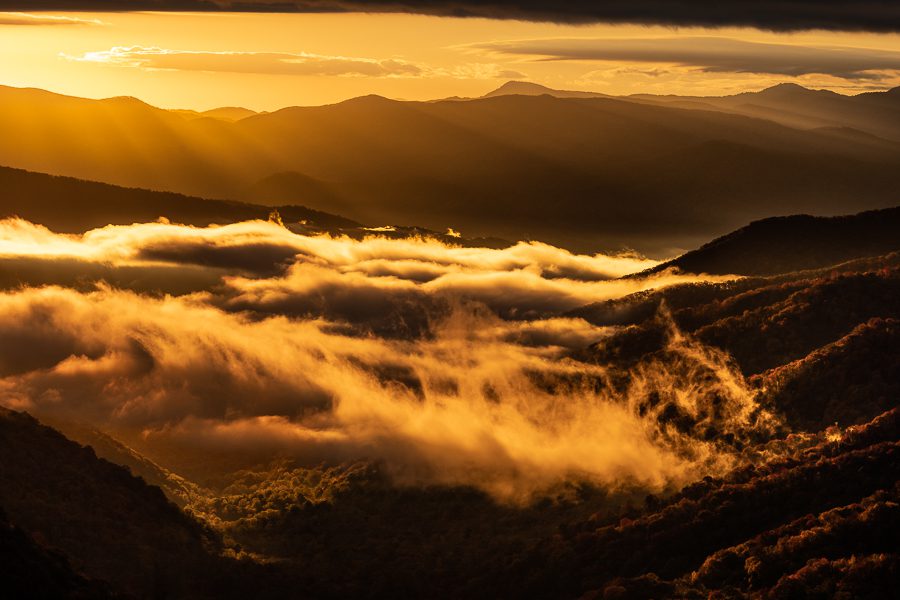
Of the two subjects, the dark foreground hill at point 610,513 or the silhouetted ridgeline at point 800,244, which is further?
the silhouetted ridgeline at point 800,244

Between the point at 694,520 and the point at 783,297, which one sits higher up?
the point at 783,297

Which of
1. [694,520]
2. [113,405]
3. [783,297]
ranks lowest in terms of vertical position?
[113,405]

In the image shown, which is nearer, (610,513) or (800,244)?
(610,513)

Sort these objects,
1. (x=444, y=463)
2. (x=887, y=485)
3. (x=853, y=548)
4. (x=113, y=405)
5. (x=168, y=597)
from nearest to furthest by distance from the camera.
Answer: (x=853, y=548)
(x=887, y=485)
(x=168, y=597)
(x=444, y=463)
(x=113, y=405)

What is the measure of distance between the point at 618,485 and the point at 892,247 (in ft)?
231

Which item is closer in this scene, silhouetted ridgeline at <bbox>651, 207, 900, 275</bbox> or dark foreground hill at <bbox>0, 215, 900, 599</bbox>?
dark foreground hill at <bbox>0, 215, 900, 599</bbox>

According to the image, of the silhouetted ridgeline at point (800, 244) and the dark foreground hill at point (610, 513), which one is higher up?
the silhouetted ridgeline at point (800, 244)

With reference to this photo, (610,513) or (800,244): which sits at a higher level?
(800,244)

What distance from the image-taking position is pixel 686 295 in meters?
159

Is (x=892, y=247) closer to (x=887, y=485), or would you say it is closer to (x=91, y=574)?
(x=887, y=485)

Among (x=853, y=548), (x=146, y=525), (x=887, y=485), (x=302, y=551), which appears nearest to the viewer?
(x=853, y=548)

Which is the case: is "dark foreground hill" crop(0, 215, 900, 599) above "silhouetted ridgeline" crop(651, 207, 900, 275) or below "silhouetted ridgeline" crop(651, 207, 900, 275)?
below

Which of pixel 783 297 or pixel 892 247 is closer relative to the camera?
pixel 783 297

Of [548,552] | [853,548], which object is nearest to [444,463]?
[548,552]
